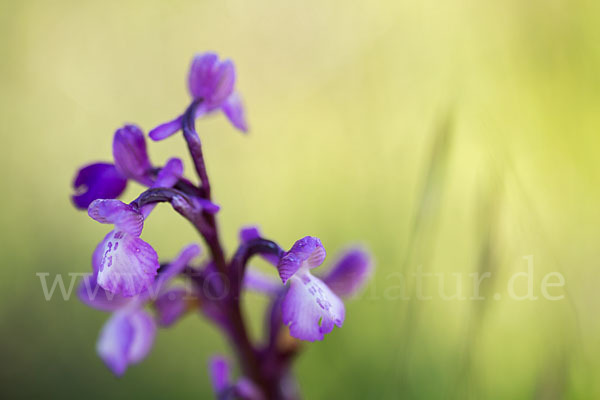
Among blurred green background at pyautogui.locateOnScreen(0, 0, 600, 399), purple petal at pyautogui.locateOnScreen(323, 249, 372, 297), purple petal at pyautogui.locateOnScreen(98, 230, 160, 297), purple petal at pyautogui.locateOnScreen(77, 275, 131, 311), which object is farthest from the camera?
blurred green background at pyautogui.locateOnScreen(0, 0, 600, 399)

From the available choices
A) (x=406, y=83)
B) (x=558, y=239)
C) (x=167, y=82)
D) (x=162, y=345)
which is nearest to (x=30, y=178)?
Result: (x=167, y=82)

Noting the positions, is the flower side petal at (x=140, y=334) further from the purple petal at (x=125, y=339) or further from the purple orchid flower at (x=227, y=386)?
the purple orchid flower at (x=227, y=386)

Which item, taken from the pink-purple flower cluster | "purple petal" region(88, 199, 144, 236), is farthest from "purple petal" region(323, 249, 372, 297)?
"purple petal" region(88, 199, 144, 236)

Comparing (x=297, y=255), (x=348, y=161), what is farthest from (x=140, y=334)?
(x=348, y=161)

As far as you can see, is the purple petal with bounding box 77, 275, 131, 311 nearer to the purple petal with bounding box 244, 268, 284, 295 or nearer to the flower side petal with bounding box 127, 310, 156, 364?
the flower side petal with bounding box 127, 310, 156, 364

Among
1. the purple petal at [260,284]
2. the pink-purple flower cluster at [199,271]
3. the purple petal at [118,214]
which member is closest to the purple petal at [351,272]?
the pink-purple flower cluster at [199,271]
